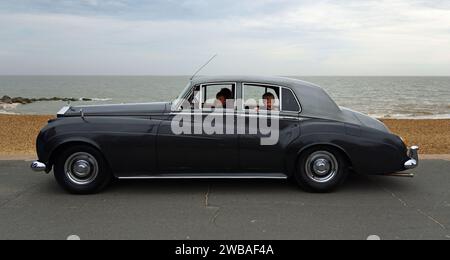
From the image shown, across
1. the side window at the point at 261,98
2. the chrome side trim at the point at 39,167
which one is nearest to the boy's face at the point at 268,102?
the side window at the point at 261,98

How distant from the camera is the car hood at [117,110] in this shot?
18.8 feet

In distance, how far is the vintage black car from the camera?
5547 millimetres

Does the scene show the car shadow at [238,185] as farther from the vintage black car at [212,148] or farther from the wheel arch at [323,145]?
the wheel arch at [323,145]

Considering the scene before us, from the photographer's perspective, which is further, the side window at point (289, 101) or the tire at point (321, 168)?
the side window at point (289, 101)

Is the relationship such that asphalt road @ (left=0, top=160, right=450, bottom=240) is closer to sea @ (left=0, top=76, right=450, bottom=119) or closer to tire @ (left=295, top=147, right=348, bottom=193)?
tire @ (left=295, top=147, right=348, bottom=193)

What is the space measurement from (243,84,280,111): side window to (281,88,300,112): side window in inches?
3.2

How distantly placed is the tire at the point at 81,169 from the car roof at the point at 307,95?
1.65m

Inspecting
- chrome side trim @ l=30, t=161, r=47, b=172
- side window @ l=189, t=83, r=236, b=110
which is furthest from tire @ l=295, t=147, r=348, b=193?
chrome side trim @ l=30, t=161, r=47, b=172

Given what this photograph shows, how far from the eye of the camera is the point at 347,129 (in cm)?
561

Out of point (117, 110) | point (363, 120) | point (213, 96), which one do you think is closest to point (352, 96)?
point (363, 120)

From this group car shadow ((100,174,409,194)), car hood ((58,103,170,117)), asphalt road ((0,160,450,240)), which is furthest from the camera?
car shadow ((100,174,409,194))

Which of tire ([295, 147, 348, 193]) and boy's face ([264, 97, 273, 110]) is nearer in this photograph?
tire ([295, 147, 348, 193])
